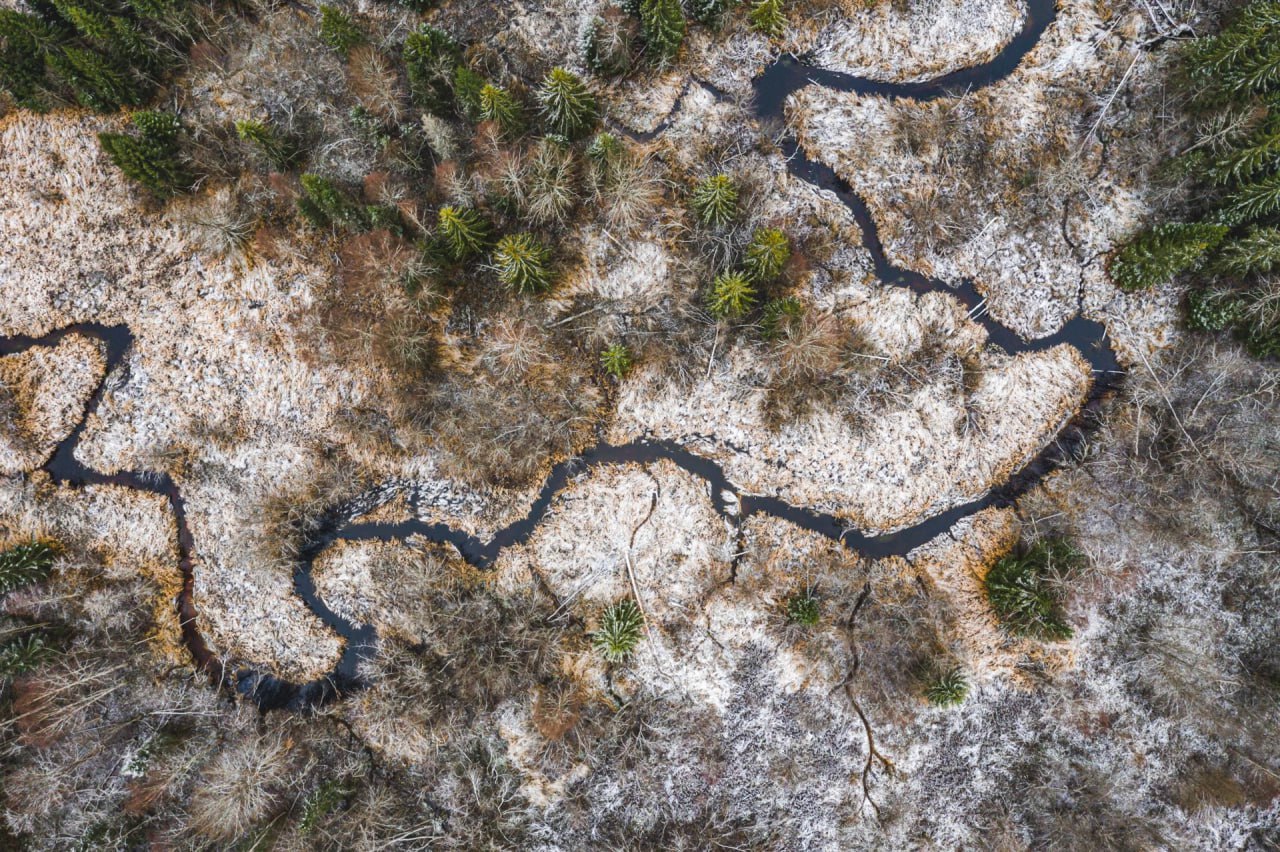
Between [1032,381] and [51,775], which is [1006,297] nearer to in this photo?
[1032,381]

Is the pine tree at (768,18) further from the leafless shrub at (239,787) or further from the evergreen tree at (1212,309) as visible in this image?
the leafless shrub at (239,787)

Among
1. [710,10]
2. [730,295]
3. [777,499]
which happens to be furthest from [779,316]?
[710,10]

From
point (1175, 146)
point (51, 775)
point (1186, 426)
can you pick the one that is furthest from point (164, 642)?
point (1175, 146)

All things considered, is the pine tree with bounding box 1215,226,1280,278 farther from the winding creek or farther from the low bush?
the low bush

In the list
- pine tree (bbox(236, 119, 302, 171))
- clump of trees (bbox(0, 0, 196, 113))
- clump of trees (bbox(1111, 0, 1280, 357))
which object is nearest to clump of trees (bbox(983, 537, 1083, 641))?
clump of trees (bbox(1111, 0, 1280, 357))

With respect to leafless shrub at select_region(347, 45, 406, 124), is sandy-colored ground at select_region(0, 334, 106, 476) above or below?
below

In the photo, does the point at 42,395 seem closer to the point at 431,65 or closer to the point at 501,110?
the point at 431,65

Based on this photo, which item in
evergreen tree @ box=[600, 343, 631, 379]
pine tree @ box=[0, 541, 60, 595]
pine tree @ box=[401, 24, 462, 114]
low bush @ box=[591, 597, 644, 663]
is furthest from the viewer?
low bush @ box=[591, 597, 644, 663]
